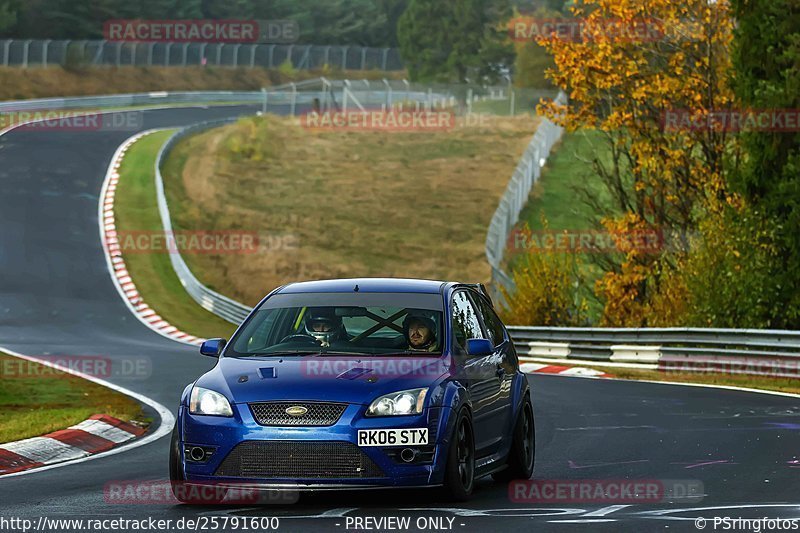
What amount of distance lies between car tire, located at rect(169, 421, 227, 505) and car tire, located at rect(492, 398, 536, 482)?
2436 mm

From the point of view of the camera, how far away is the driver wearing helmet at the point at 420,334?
11.1 m

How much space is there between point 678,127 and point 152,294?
689 inches

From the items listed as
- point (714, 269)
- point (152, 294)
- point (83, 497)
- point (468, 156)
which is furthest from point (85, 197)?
point (83, 497)

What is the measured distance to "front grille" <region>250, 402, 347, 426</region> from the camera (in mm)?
10055

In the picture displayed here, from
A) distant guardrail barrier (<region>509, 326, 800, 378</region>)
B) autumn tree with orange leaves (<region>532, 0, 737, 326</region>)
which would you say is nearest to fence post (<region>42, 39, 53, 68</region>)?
autumn tree with orange leaves (<region>532, 0, 737, 326</region>)

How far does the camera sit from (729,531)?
9070mm

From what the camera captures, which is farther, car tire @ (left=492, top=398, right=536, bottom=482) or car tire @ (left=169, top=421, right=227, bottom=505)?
car tire @ (left=492, top=398, right=536, bottom=482)

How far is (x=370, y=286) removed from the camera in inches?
464

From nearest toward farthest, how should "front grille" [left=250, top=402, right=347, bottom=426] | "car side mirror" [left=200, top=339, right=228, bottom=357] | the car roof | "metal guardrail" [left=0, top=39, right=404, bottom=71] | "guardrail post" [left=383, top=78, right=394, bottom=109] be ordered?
"front grille" [left=250, top=402, right=347, bottom=426], "car side mirror" [left=200, top=339, right=228, bottom=357], the car roof, "guardrail post" [left=383, top=78, right=394, bottom=109], "metal guardrail" [left=0, top=39, right=404, bottom=71]

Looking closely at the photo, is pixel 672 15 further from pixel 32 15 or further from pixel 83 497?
pixel 32 15

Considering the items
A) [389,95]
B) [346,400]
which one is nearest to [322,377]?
[346,400]

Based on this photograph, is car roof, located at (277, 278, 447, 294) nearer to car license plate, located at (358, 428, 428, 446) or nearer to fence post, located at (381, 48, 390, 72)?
car license plate, located at (358, 428, 428, 446)

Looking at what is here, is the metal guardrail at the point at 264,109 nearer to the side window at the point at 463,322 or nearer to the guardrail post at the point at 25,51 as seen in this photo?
the guardrail post at the point at 25,51

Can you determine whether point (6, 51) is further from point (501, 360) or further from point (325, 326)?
point (325, 326)
